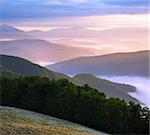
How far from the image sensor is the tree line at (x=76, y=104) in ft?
61.4

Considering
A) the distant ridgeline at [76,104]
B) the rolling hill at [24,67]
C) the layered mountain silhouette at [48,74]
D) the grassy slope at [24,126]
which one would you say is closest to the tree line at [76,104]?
the distant ridgeline at [76,104]

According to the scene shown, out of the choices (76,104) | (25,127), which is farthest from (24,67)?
(25,127)

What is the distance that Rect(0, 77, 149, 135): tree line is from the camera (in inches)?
737

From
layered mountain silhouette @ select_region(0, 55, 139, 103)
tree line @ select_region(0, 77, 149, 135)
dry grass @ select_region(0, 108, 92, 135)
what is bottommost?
dry grass @ select_region(0, 108, 92, 135)

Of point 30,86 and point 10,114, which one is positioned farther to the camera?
point 30,86

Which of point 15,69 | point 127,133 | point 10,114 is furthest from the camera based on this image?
point 15,69

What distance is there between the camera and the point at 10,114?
15.4 meters

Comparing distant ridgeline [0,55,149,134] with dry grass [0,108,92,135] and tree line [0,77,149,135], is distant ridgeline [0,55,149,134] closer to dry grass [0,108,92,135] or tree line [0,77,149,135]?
tree line [0,77,149,135]

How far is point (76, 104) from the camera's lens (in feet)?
64.5

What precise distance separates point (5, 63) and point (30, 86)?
7219cm

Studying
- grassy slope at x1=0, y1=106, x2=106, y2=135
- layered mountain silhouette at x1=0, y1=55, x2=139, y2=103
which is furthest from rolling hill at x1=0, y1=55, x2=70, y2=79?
grassy slope at x1=0, y1=106, x2=106, y2=135

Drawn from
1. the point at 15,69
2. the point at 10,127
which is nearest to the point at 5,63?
the point at 15,69

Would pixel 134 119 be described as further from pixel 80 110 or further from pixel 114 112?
pixel 80 110

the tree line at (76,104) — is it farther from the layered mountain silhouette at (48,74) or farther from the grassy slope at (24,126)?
the layered mountain silhouette at (48,74)
